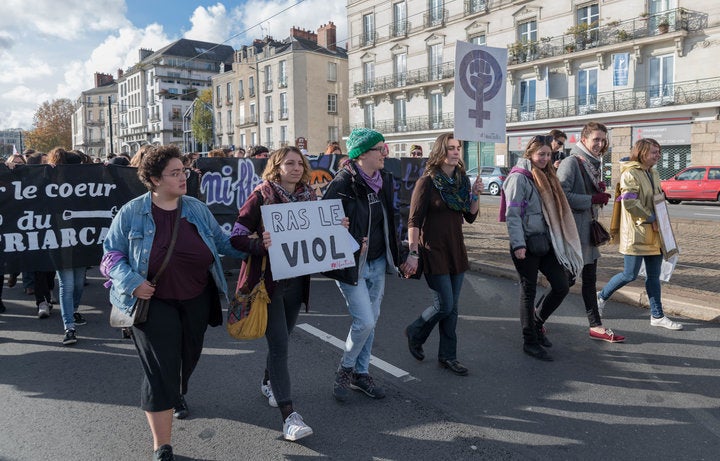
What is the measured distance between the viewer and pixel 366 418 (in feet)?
12.2

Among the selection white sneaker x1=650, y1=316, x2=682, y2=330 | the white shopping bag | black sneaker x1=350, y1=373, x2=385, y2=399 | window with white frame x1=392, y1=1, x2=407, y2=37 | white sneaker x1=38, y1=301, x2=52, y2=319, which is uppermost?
window with white frame x1=392, y1=1, x2=407, y2=37

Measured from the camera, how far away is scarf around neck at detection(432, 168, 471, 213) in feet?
14.3

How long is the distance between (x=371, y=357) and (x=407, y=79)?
40107 mm

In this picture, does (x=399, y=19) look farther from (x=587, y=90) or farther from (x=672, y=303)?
(x=672, y=303)

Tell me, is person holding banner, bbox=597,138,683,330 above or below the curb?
above

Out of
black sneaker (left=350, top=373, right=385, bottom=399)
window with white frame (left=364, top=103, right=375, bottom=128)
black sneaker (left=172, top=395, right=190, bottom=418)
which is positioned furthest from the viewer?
window with white frame (left=364, top=103, right=375, bottom=128)

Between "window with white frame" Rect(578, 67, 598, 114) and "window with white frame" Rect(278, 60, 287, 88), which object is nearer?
"window with white frame" Rect(578, 67, 598, 114)

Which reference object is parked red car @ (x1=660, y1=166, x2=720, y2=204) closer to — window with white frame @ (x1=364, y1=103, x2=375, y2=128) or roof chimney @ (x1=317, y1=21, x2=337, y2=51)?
window with white frame @ (x1=364, y1=103, x2=375, y2=128)

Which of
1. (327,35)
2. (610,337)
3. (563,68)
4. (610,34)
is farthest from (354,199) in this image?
(327,35)

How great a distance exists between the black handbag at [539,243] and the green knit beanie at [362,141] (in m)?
1.65

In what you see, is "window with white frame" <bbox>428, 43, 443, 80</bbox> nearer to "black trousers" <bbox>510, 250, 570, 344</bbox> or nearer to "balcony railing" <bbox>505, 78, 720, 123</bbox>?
"balcony railing" <bbox>505, 78, 720, 123</bbox>

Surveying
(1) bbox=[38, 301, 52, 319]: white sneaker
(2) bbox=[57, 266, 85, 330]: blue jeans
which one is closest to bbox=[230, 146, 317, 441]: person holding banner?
(2) bbox=[57, 266, 85, 330]: blue jeans

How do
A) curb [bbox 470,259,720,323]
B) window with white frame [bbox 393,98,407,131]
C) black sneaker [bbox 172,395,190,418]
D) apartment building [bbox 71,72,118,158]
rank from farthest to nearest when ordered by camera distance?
apartment building [bbox 71,72,118,158], window with white frame [bbox 393,98,407,131], curb [bbox 470,259,720,323], black sneaker [bbox 172,395,190,418]

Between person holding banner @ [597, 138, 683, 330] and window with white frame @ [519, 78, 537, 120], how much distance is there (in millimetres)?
31685
